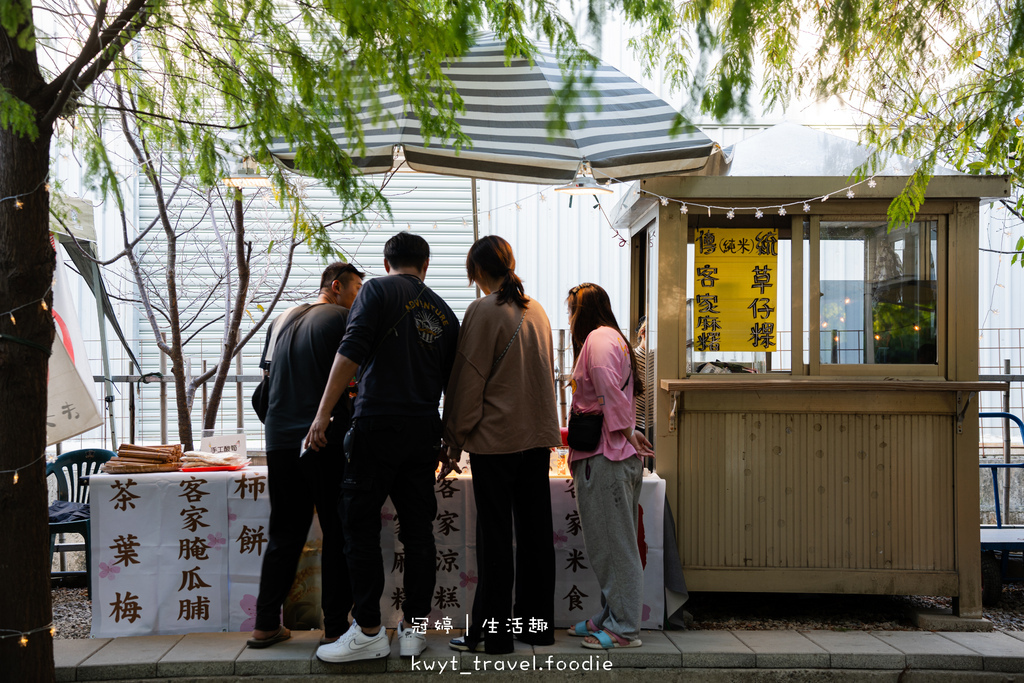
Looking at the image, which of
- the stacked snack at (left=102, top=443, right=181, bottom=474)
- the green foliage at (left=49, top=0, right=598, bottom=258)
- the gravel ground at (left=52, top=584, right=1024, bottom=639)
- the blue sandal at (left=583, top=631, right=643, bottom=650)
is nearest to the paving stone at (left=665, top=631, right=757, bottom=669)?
the blue sandal at (left=583, top=631, right=643, bottom=650)

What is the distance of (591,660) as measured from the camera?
3.85 m

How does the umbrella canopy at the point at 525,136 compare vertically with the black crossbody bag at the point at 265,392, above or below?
above

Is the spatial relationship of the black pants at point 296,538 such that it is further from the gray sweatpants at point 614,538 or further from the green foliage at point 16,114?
the green foliage at point 16,114

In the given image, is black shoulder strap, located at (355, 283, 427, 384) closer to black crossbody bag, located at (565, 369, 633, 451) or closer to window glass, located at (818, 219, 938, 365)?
black crossbody bag, located at (565, 369, 633, 451)

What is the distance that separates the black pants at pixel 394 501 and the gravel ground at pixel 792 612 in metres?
1.72

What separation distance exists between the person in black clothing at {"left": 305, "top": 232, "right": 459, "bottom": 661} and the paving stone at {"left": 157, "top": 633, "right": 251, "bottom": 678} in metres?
0.46

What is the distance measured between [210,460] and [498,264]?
6.75 ft

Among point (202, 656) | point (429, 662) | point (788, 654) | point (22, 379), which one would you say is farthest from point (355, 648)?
point (788, 654)

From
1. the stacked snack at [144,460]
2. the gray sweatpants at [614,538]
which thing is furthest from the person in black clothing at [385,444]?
the stacked snack at [144,460]

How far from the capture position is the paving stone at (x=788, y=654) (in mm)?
3941

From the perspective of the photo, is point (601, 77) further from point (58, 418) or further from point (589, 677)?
point (58, 418)

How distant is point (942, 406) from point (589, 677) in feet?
8.63

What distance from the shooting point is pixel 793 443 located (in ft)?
15.3

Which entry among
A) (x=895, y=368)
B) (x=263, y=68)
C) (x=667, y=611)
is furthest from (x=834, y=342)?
(x=263, y=68)
